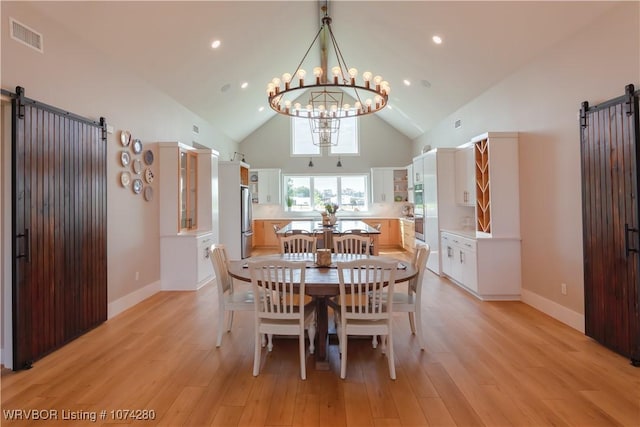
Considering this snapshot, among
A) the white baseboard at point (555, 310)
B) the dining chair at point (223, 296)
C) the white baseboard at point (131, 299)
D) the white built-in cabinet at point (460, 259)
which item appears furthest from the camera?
the white built-in cabinet at point (460, 259)

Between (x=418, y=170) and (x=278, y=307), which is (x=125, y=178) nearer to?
(x=278, y=307)

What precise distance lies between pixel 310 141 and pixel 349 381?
8618mm

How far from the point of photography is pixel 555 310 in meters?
3.88

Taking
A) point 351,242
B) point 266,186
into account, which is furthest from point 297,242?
point 266,186

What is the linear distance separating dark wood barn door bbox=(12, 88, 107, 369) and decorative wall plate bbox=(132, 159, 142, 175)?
672mm

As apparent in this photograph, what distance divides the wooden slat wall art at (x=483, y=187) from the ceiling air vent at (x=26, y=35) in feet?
17.3

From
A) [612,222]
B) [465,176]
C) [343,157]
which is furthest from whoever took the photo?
[343,157]

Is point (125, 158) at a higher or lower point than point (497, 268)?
higher

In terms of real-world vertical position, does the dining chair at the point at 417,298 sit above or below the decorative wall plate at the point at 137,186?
below

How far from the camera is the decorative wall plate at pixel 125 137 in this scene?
4301 millimetres

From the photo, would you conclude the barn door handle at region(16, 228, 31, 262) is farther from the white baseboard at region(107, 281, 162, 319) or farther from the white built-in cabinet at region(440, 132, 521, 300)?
the white built-in cabinet at region(440, 132, 521, 300)

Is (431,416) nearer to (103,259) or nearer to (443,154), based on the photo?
(103,259)

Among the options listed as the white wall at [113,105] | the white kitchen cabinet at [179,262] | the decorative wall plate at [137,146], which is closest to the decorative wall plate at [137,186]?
the white wall at [113,105]

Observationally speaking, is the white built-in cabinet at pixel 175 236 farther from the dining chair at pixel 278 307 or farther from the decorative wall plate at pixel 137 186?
the dining chair at pixel 278 307
